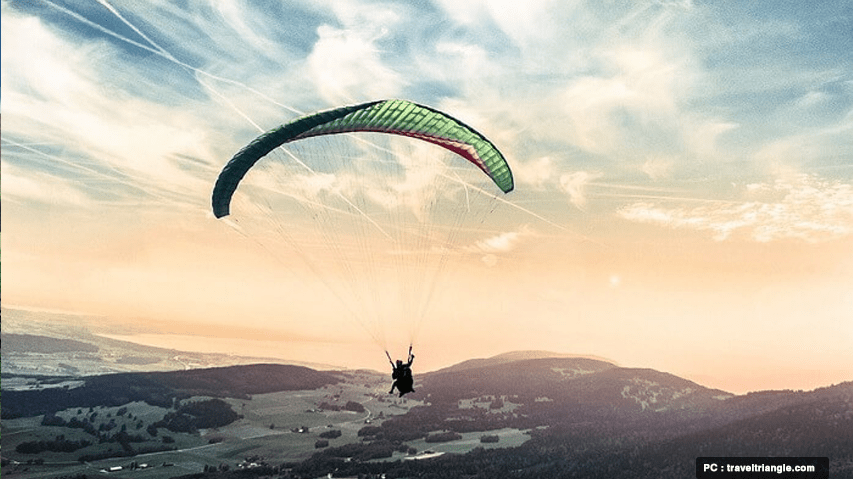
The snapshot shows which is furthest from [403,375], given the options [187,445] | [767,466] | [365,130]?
[187,445]

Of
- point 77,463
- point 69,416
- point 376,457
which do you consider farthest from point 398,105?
point 69,416

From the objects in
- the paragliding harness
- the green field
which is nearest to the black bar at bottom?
the green field

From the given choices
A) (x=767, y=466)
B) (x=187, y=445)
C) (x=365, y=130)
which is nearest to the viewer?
(x=365, y=130)

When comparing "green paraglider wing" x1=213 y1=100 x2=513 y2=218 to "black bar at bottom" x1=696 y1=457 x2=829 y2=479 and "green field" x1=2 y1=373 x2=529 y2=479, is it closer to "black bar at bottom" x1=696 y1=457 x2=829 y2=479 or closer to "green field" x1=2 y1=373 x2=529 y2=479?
"black bar at bottom" x1=696 y1=457 x2=829 y2=479

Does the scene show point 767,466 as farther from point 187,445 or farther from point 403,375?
point 187,445

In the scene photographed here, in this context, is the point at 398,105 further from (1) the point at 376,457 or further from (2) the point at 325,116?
(1) the point at 376,457

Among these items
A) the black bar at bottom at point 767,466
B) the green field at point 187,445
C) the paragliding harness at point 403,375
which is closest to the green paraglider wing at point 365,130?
the paragliding harness at point 403,375
